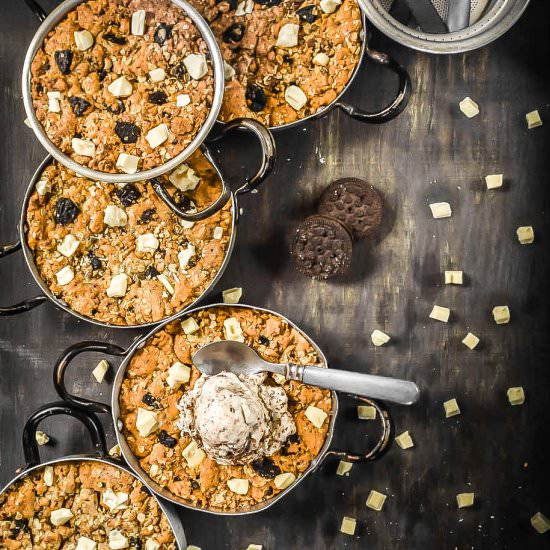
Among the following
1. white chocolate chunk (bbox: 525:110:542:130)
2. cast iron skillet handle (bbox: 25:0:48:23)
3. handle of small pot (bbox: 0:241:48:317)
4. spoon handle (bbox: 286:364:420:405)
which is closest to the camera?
spoon handle (bbox: 286:364:420:405)

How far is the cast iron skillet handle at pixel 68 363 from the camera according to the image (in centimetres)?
201

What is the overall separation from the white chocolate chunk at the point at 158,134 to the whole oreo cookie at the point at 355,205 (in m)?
0.60

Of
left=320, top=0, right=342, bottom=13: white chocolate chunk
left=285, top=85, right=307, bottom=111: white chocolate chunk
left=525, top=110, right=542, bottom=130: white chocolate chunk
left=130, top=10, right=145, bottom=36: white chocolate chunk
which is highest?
left=320, top=0, right=342, bottom=13: white chocolate chunk

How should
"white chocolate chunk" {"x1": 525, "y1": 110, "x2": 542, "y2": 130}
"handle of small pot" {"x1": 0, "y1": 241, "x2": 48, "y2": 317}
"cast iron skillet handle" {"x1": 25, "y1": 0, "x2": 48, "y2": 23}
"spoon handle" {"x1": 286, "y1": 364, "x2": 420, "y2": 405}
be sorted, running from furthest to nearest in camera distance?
"white chocolate chunk" {"x1": 525, "y1": 110, "x2": 542, "y2": 130}
"handle of small pot" {"x1": 0, "y1": 241, "x2": 48, "y2": 317}
"cast iron skillet handle" {"x1": 25, "y1": 0, "x2": 48, "y2": 23}
"spoon handle" {"x1": 286, "y1": 364, "x2": 420, "y2": 405}

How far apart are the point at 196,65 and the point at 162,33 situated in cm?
14

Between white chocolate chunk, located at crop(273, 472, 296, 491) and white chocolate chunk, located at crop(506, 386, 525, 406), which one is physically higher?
white chocolate chunk, located at crop(506, 386, 525, 406)

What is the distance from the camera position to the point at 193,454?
2082mm

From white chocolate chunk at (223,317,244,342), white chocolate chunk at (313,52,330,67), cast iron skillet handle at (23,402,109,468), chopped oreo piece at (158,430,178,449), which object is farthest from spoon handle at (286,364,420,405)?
white chocolate chunk at (313,52,330,67)

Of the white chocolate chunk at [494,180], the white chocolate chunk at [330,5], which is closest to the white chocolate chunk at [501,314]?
the white chocolate chunk at [494,180]

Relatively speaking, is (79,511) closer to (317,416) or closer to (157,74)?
(317,416)

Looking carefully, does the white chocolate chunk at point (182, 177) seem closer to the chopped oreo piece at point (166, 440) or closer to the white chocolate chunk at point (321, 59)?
the white chocolate chunk at point (321, 59)

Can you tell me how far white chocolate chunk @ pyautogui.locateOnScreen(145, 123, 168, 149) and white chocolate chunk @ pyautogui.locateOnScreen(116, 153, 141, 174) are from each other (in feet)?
0.23

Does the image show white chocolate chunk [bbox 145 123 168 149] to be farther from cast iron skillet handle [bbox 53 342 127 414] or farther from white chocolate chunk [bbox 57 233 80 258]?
cast iron skillet handle [bbox 53 342 127 414]

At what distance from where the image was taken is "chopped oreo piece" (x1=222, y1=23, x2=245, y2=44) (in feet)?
6.73
